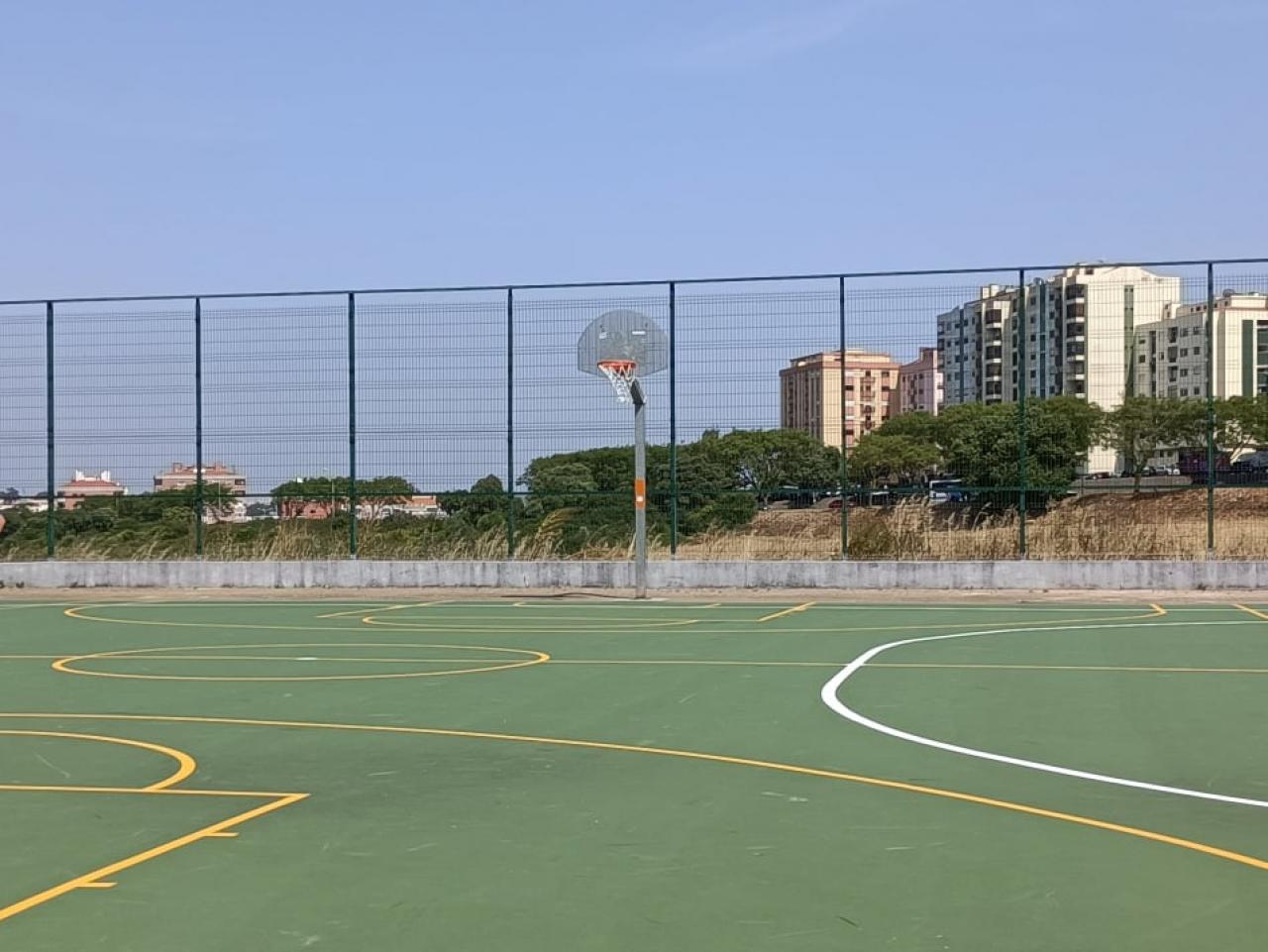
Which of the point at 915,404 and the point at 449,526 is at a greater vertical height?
the point at 915,404

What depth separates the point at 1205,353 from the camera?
2842 centimetres

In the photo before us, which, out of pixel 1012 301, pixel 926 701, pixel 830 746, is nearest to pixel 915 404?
pixel 1012 301

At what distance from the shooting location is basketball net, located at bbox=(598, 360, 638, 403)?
26125 mm

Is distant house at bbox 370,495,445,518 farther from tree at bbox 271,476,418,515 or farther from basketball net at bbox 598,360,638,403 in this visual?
basketball net at bbox 598,360,638,403

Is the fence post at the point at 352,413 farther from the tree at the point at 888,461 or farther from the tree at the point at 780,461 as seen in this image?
the tree at the point at 888,461

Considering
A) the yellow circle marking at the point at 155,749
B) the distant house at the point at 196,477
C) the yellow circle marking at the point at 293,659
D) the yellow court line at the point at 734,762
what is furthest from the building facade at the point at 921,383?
the yellow circle marking at the point at 155,749

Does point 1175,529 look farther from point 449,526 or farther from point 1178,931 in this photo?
point 1178,931

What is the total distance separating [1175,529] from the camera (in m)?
26.5

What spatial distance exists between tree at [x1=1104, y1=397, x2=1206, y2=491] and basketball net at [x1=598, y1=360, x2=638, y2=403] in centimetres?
945

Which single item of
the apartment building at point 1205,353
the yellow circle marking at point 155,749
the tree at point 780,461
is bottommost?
the yellow circle marking at point 155,749

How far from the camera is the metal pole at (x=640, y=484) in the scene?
24250mm

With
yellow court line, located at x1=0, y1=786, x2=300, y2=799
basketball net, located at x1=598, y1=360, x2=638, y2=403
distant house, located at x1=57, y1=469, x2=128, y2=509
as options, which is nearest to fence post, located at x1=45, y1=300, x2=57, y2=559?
distant house, located at x1=57, y1=469, x2=128, y2=509

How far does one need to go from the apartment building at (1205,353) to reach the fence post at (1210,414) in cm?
8

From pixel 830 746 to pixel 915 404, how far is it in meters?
20.6
